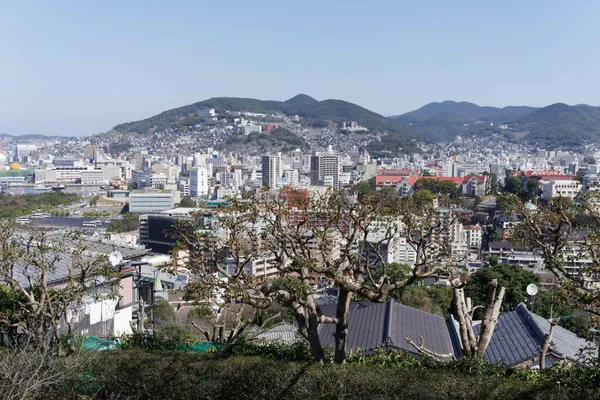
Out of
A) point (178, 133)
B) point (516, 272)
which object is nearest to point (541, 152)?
point (178, 133)

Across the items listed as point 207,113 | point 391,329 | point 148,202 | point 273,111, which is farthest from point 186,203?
point 273,111

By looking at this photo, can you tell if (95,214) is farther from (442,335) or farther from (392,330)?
(392,330)

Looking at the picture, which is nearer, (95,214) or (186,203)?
(95,214)

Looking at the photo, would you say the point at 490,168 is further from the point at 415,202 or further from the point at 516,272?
the point at 415,202

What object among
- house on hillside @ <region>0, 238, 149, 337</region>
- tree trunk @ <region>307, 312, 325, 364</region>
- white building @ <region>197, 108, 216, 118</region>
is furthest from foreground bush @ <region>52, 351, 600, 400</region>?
white building @ <region>197, 108, 216, 118</region>

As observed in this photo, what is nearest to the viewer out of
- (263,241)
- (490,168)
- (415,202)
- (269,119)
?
(263,241)

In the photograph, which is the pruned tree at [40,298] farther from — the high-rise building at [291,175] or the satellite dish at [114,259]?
the high-rise building at [291,175]

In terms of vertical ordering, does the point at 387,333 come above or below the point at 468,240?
above
